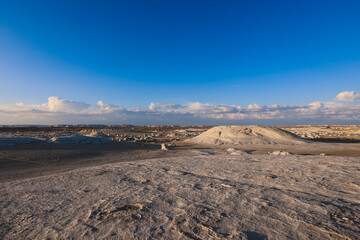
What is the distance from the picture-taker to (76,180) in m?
4.76

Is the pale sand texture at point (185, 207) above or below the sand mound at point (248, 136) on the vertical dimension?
above

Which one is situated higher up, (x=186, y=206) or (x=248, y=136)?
(x=186, y=206)

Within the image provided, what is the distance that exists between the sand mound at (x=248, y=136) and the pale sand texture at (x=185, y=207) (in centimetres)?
1120

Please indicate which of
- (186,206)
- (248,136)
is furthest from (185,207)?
(248,136)

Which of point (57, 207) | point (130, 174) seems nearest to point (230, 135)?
point (130, 174)

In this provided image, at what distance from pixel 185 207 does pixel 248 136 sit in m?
15.1

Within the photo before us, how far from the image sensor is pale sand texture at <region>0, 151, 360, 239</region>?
2.38 metres

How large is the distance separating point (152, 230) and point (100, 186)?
2.30 m

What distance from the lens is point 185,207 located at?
3033 mm

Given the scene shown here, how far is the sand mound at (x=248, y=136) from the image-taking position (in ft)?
51.7

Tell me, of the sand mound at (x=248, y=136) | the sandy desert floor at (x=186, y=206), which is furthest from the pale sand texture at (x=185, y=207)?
the sand mound at (x=248, y=136)

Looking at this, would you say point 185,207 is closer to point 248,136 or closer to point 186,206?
point 186,206

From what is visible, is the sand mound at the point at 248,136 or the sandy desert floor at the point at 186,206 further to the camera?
the sand mound at the point at 248,136

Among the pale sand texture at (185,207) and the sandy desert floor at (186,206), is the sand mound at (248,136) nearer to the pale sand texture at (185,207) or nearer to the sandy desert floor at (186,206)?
the sandy desert floor at (186,206)
